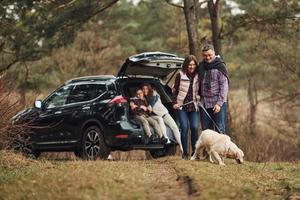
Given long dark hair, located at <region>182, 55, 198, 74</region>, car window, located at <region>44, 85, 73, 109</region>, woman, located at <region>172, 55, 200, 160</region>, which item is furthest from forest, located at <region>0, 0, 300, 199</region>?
long dark hair, located at <region>182, 55, 198, 74</region>

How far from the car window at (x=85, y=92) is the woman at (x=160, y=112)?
0.95 meters

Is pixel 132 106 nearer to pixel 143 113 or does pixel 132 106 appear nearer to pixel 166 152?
pixel 143 113

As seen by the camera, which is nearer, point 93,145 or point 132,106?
point 132,106

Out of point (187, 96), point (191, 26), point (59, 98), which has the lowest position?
point (187, 96)

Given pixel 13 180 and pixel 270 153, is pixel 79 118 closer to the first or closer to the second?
pixel 13 180

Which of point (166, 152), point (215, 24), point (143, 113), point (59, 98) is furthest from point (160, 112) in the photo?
point (215, 24)

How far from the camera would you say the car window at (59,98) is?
1401 centimetres

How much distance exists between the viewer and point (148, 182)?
902 centimetres

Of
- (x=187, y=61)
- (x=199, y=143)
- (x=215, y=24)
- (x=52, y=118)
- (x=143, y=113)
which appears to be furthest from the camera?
(x=215, y=24)

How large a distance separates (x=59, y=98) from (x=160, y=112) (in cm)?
257

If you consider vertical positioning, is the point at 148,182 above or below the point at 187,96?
below

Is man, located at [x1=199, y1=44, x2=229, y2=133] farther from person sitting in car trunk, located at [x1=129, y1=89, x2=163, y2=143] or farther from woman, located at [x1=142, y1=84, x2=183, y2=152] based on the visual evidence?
person sitting in car trunk, located at [x1=129, y1=89, x2=163, y2=143]

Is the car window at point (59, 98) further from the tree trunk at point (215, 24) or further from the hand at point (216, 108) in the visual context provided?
the tree trunk at point (215, 24)

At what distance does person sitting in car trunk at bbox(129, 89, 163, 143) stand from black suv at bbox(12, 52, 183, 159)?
117 mm
